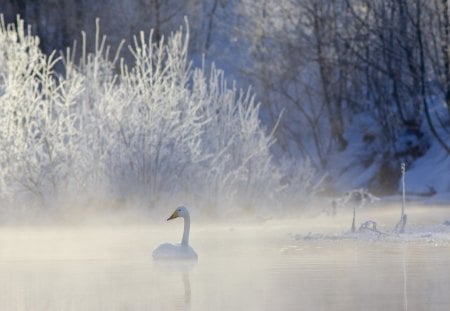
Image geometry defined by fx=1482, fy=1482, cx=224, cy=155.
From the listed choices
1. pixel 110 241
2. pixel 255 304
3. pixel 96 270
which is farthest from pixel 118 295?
pixel 110 241

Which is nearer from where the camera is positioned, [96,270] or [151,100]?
[96,270]

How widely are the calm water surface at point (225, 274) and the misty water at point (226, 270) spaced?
0.04 feet

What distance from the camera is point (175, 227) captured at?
2483 centimetres

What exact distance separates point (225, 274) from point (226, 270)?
0.45m

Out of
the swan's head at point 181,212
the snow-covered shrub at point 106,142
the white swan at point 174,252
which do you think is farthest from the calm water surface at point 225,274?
the snow-covered shrub at point 106,142

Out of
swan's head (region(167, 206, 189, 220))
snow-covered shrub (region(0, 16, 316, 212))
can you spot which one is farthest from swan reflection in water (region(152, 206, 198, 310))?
snow-covered shrub (region(0, 16, 316, 212))

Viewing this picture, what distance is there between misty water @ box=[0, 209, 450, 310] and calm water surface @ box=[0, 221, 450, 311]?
0.01 meters

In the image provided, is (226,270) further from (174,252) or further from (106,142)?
(106,142)

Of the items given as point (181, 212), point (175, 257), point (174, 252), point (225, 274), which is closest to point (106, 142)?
point (181, 212)

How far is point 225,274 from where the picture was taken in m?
16.3

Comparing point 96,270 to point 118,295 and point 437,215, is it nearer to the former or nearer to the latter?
point 118,295

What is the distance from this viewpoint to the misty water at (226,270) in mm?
13812

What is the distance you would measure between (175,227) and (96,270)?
304 inches

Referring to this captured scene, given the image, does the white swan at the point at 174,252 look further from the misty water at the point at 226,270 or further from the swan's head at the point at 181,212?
the swan's head at the point at 181,212
